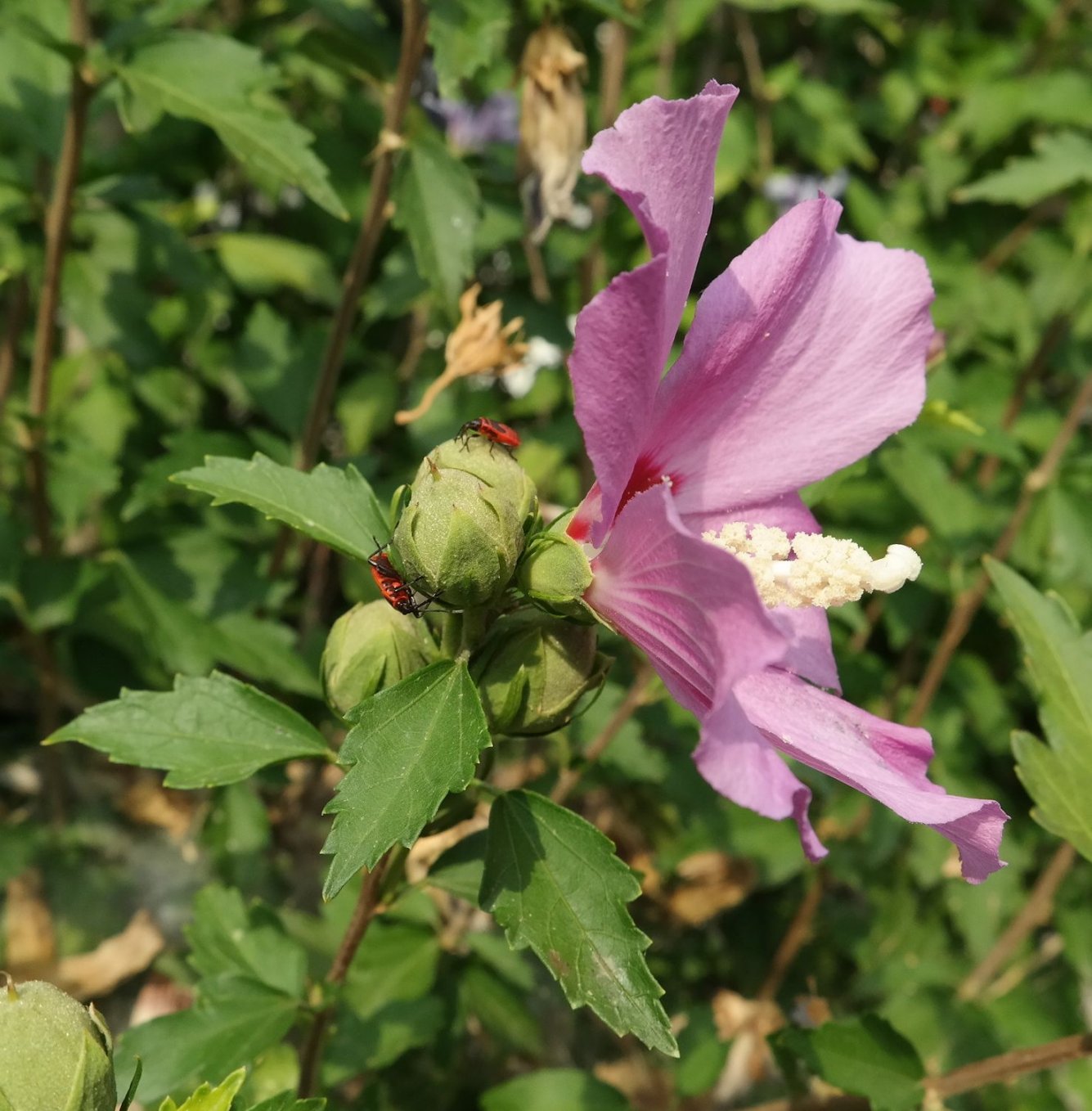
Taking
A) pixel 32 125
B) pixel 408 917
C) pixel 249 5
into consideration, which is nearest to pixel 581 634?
pixel 408 917

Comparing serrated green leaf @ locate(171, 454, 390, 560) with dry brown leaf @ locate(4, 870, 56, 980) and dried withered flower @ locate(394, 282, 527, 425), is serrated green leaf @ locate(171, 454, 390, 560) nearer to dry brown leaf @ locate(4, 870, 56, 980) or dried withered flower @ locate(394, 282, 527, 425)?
dried withered flower @ locate(394, 282, 527, 425)

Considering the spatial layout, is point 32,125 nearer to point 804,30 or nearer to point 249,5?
point 249,5

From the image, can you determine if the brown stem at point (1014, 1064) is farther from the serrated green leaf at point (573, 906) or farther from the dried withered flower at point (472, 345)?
the dried withered flower at point (472, 345)

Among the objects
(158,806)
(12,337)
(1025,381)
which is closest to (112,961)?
(158,806)

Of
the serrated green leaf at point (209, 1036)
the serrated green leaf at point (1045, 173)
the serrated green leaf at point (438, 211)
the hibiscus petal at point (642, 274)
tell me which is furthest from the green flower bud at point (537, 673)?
the serrated green leaf at point (1045, 173)

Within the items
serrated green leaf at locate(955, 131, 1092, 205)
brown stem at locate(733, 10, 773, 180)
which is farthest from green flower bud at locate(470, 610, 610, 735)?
brown stem at locate(733, 10, 773, 180)

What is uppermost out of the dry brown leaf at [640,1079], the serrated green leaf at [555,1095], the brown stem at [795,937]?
the serrated green leaf at [555,1095]
